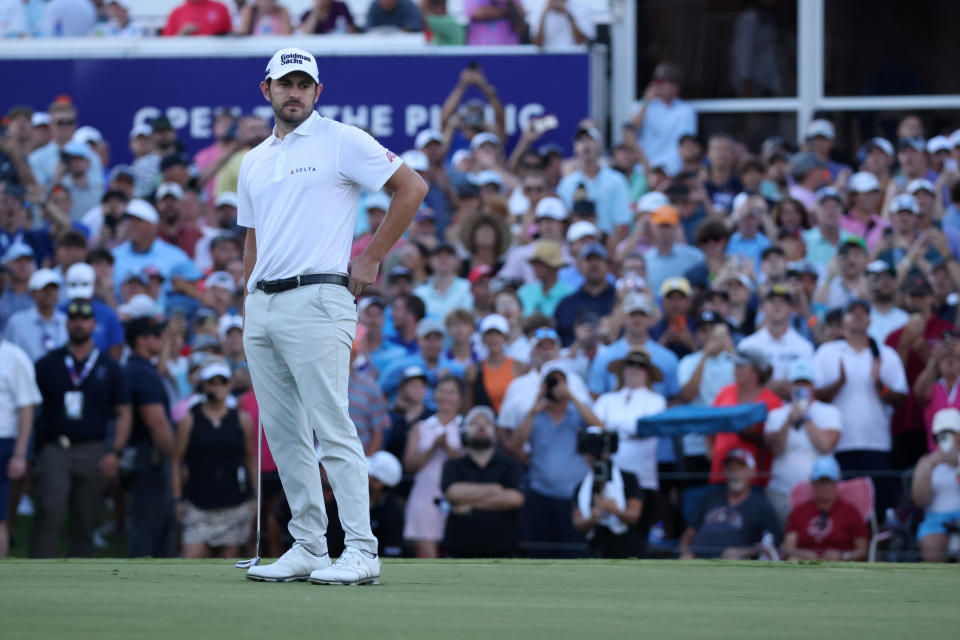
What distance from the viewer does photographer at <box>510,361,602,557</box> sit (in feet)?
36.7

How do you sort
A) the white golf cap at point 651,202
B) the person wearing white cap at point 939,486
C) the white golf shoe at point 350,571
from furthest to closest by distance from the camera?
the white golf cap at point 651,202
the person wearing white cap at point 939,486
the white golf shoe at point 350,571

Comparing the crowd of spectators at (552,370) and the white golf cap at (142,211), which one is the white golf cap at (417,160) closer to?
the crowd of spectators at (552,370)

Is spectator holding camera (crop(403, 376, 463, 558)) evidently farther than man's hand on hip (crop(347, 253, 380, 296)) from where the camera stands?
Yes

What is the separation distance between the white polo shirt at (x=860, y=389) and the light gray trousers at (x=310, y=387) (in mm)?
5956

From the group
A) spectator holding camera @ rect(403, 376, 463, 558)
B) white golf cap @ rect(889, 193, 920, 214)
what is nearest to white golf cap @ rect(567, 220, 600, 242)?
spectator holding camera @ rect(403, 376, 463, 558)

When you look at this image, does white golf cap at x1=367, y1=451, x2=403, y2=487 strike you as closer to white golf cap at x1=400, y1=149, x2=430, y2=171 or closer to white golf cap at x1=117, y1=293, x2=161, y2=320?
white golf cap at x1=117, y1=293, x2=161, y2=320

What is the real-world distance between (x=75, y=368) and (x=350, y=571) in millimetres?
6157

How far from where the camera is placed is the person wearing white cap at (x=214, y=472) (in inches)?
449

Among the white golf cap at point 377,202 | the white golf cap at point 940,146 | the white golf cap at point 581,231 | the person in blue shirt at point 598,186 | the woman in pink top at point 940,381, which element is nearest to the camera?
the woman in pink top at point 940,381

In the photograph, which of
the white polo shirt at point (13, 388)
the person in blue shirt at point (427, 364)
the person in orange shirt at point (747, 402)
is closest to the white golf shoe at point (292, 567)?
the person in orange shirt at point (747, 402)

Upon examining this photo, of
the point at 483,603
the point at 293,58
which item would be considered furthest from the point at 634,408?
the point at 483,603

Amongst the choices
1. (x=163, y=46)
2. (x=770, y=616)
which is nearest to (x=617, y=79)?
(x=163, y=46)

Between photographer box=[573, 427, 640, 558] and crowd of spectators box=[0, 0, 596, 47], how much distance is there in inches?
261

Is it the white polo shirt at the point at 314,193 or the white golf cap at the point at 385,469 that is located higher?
the white polo shirt at the point at 314,193
